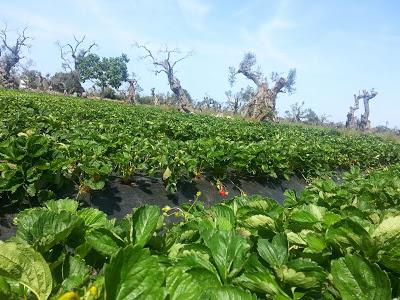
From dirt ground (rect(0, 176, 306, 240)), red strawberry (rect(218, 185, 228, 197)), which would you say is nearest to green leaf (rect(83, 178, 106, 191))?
dirt ground (rect(0, 176, 306, 240))

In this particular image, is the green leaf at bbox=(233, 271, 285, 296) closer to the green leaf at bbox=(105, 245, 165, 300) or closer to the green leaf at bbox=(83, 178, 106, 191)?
the green leaf at bbox=(105, 245, 165, 300)

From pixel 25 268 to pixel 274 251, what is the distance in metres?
0.64

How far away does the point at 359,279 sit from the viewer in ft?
3.04

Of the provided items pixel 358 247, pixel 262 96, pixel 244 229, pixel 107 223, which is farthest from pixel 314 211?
pixel 262 96

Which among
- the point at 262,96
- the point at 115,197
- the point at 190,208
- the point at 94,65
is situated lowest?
the point at 115,197

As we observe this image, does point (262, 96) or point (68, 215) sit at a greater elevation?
point (262, 96)

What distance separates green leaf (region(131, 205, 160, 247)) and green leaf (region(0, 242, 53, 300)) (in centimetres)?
31

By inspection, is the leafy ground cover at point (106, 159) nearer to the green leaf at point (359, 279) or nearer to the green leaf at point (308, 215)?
the green leaf at point (308, 215)

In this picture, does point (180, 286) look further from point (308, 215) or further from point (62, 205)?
point (308, 215)

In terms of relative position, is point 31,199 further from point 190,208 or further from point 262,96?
point 262,96

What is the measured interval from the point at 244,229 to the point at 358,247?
0.47 metres

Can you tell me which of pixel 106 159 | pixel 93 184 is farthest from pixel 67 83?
pixel 93 184

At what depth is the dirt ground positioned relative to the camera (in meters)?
5.20

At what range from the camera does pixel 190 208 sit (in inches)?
89.7
